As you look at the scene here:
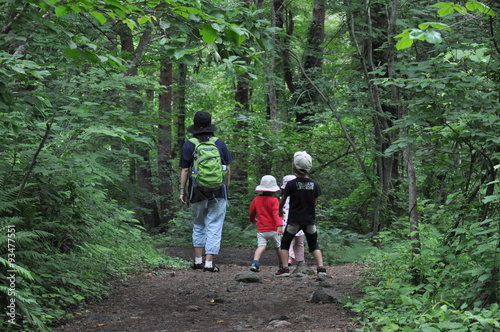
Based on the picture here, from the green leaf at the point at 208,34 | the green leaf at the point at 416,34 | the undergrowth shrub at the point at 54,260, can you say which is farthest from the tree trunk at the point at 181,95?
the green leaf at the point at 416,34

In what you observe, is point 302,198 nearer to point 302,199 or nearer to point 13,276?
point 302,199

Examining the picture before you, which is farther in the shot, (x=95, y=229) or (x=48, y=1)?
(x=95, y=229)

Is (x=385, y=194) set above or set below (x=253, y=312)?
above

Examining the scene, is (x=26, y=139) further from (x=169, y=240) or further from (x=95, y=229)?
(x=169, y=240)

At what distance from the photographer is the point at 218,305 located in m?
5.76

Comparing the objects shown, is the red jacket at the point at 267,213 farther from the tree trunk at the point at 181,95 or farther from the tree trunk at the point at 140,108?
the tree trunk at the point at 181,95

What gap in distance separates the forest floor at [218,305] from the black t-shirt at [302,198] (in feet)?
2.92

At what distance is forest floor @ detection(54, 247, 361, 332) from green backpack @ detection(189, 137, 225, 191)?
4.87 feet

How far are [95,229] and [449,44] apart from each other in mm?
5511

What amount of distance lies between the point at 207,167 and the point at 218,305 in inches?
97.3

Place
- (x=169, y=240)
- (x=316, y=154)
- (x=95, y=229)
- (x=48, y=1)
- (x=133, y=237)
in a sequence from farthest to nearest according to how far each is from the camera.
A: (x=169, y=240), (x=316, y=154), (x=133, y=237), (x=95, y=229), (x=48, y=1)

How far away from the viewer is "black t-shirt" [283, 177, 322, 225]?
A: 727cm

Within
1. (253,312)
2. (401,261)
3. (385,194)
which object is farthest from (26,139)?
(385,194)

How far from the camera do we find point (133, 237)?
30.6 ft
